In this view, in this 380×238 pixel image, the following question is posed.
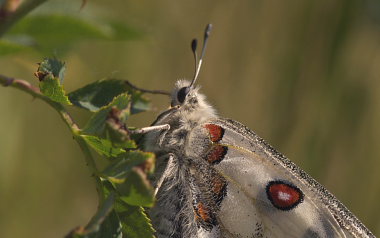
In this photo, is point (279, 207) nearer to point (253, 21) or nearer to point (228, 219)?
point (228, 219)

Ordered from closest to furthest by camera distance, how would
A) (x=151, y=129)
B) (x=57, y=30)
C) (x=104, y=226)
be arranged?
(x=104, y=226)
(x=57, y=30)
(x=151, y=129)

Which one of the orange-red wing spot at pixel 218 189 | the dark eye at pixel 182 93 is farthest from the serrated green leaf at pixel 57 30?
the orange-red wing spot at pixel 218 189

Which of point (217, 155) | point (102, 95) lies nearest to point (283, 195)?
point (217, 155)

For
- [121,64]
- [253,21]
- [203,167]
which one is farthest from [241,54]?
[203,167]

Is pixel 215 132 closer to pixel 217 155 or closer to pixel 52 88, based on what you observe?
pixel 217 155

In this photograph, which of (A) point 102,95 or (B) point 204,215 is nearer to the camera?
(A) point 102,95

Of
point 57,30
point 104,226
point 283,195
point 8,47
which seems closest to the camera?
point 104,226
